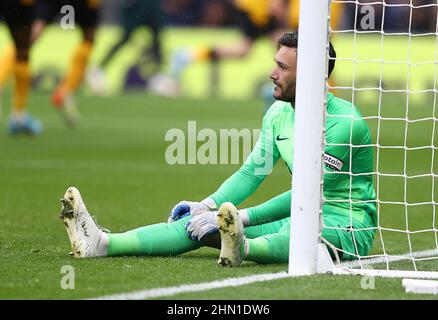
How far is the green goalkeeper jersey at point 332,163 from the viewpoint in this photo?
4.84 metres

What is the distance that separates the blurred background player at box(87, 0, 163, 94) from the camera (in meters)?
18.1

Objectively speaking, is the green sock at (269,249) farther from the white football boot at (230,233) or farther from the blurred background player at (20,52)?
the blurred background player at (20,52)

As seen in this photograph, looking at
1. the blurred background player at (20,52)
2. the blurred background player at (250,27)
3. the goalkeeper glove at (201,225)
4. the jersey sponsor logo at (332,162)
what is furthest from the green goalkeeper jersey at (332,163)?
the blurred background player at (250,27)

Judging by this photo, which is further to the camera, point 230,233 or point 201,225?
point 201,225

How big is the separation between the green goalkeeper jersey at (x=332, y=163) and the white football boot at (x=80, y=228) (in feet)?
2.18

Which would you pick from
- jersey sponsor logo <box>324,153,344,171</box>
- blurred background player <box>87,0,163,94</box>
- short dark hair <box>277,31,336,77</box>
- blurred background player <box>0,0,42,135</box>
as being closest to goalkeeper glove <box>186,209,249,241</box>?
jersey sponsor logo <box>324,153,344,171</box>

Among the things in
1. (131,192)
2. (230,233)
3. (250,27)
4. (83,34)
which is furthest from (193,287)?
(250,27)

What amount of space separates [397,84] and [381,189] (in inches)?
387

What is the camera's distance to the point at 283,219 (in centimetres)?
514

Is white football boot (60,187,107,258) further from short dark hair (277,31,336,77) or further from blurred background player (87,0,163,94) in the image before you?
blurred background player (87,0,163,94)

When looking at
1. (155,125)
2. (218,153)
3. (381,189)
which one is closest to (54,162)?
(218,153)

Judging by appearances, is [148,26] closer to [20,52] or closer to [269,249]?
[20,52]

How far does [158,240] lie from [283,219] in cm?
64

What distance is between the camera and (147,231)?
495 centimetres
